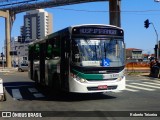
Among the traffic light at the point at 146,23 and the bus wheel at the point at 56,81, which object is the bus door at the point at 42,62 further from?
the traffic light at the point at 146,23

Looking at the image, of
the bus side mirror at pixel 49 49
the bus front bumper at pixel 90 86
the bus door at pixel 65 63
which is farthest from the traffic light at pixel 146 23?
the bus front bumper at pixel 90 86

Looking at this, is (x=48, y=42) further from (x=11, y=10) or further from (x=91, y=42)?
(x=11, y=10)

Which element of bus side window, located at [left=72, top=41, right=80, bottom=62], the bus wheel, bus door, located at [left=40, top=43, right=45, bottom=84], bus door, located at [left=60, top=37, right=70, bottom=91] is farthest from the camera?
bus door, located at [left=40, top=43, right=45, bottom=84]

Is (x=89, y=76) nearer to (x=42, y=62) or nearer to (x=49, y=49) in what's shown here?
(x=49, y=49)

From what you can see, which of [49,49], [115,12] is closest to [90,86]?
[49,49]

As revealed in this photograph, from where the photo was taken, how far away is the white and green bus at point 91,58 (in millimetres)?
Answer: 16172

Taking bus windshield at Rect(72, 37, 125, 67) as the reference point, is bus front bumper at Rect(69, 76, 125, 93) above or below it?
below

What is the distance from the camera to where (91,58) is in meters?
16.2

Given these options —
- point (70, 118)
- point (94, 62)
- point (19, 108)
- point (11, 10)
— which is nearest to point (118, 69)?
point (94, 62)

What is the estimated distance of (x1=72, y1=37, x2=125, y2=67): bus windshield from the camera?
16156mm

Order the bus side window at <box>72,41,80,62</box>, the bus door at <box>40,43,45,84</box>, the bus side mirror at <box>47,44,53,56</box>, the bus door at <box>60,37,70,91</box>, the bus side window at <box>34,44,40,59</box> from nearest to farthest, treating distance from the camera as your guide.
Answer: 1. the bus side window at <box>72,41,80,62</box>
2. the bus door at <box>60,37,70,91</box>
3. the bus side mirror at <box>47,44,53,56</box>
4. the bus door at <box>40,43,45,84</box>
5. the bus side window at <box>34,44,40,59</box>

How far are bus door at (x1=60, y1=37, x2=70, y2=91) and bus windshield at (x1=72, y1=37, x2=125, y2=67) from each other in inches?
14.5

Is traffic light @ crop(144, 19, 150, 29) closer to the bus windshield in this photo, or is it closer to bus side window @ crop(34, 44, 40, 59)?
bus side window @ crop(34, 44, 40, 59)

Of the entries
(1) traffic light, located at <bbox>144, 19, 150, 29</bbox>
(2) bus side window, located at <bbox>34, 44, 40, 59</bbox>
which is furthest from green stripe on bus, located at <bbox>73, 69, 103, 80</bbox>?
(1) traffic light, located at <bbox>144, 19, 150, 29</bbox>
